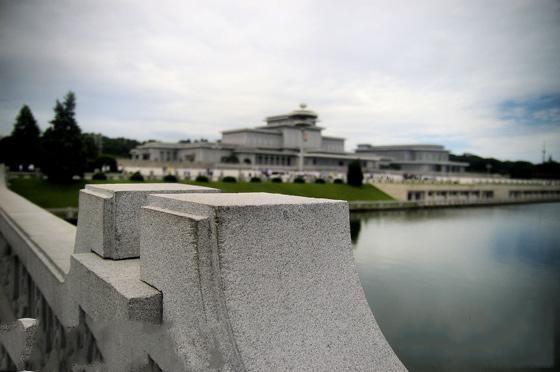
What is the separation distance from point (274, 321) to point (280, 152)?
51.8 metres

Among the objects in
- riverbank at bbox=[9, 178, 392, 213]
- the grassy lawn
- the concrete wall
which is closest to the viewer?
riverbank at bbox=[9, 178, 392, 213]

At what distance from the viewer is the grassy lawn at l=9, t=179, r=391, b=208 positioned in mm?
22750

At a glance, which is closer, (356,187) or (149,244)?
(149,244)

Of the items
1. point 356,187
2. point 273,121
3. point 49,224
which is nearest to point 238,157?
point 273,121

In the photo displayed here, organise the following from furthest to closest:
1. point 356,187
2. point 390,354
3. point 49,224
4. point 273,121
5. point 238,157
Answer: point 273,121
point 238,157
point 356,187
point 49,224
point 390,354

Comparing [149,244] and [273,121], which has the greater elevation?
[273,121]

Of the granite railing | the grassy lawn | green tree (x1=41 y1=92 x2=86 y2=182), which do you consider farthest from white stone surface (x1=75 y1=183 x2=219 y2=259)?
green tree (x1=41 y1=92 x2=86 y2=182)

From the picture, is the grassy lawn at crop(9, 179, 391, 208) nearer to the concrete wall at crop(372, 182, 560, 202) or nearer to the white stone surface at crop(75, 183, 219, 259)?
the concrete wall at crop(372, 182, 560, 202)

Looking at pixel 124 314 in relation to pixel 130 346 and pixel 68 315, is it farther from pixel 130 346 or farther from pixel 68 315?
pixel 68 315

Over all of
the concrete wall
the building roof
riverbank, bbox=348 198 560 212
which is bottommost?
riverbank, bbox=348 198 560 212

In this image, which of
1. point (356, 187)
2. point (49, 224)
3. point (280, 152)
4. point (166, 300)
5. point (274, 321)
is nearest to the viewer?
point (274, 321)

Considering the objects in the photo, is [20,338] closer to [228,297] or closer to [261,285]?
[228,297]

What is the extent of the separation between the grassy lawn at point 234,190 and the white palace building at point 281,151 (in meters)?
11.6

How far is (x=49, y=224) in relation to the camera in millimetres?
8125
